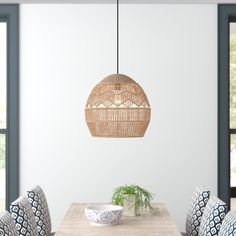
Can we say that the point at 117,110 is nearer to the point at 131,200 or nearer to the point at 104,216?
the point at 104,216

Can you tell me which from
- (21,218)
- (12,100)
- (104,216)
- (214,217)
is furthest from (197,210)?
(12,100)

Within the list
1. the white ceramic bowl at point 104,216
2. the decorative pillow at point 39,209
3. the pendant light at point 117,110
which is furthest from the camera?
the decorative pillow at point 39,209

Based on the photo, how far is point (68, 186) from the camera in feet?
16.9

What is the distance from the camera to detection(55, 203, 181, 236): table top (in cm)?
326

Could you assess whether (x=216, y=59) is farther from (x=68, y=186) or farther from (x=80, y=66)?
(x=68, y=186)

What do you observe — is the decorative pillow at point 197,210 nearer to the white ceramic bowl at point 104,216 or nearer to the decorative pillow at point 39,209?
the white ceramic bowl at point 104,216

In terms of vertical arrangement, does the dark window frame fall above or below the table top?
above

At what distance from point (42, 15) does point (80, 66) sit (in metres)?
0.57

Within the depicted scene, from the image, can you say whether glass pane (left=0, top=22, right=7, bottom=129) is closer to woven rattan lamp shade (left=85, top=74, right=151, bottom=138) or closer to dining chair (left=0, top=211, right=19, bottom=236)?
woven rattan lamp shade (left=85, top=74, right=151, bottom=138)

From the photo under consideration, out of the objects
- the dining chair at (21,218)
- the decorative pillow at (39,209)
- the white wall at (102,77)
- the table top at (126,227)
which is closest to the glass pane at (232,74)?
the white wall at (102,77)

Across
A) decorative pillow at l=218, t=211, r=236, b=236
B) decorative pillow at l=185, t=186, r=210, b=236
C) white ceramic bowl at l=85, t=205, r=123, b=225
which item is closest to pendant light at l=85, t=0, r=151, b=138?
white ceramic bowl at l=85, t=205, r=123, b=225

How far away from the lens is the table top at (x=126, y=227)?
3256 mm

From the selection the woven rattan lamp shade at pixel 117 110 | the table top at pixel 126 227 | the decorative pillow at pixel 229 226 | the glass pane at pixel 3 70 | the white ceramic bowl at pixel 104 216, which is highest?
the glass pane at pixel 3 70

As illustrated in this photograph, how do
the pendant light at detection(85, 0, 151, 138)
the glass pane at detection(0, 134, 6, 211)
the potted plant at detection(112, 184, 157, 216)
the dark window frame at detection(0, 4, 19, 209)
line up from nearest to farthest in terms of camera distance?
the pendant light at detection(85, 0, 151, 138)
the potted plant at detection(112, 184, 157, 216)
the dark window frame at detection(0, 4, 19, 209)
the glass pane at detection(0, 134, 6, 211)
